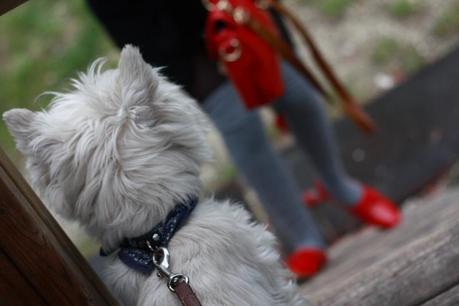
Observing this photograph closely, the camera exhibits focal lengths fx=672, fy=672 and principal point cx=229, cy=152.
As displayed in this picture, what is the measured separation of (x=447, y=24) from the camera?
394 centimetres

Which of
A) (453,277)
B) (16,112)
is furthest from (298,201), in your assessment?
(16,112)

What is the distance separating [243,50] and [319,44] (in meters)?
1.86

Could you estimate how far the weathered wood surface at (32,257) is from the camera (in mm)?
1373

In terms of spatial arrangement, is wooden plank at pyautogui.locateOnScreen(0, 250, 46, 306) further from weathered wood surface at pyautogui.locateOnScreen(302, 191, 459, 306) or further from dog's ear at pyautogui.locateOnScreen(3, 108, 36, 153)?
weathered wood surface at pyautogui.locateOnScreen(302, 191, 459, 306)

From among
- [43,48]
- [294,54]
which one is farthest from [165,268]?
[43,48]

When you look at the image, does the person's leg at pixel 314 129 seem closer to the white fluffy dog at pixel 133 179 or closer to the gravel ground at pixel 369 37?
the gravel ground at pixel 369 37

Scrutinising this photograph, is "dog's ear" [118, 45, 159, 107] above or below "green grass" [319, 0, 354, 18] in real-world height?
above

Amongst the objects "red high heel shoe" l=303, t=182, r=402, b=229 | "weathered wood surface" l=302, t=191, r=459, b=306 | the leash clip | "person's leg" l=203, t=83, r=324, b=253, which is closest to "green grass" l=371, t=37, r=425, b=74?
"red high heel shoe" l=303, t=182, r=402, b=229

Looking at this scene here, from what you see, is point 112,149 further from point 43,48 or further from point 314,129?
point 43,48

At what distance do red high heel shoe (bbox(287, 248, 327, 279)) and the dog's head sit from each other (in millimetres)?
1467

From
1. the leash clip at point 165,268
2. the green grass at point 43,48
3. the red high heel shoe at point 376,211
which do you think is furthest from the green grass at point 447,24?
the leash clip at point 165,268

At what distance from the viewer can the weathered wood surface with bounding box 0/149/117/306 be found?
4.50ft

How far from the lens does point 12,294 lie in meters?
1.43

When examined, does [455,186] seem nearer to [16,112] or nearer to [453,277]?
[453,277]
